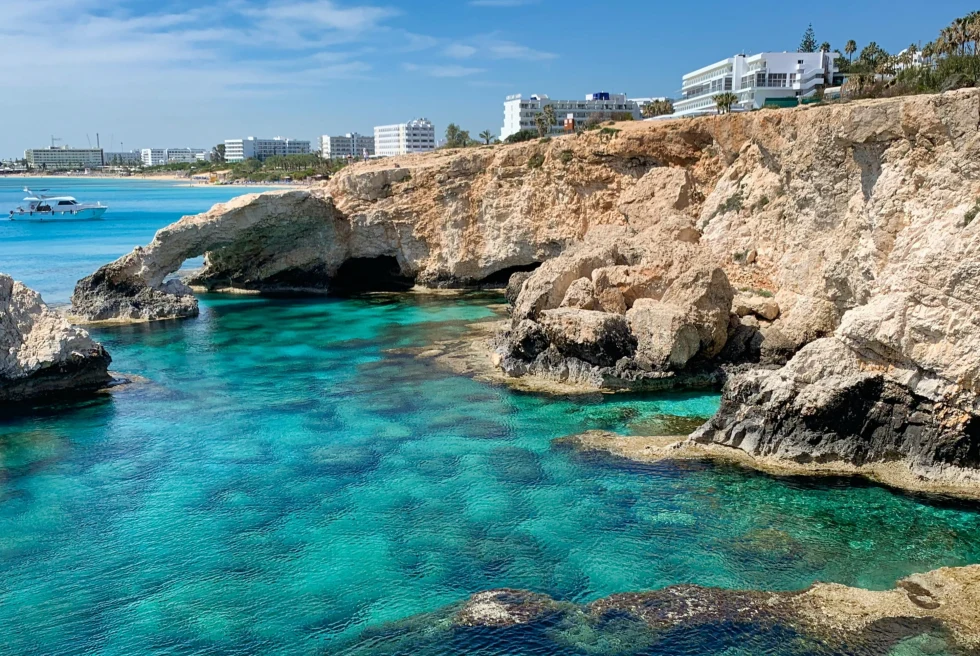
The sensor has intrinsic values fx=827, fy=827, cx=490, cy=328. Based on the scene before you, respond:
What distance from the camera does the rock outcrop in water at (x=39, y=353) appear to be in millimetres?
24656

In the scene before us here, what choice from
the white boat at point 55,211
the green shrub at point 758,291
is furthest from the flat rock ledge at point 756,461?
the white boat at point 55,211

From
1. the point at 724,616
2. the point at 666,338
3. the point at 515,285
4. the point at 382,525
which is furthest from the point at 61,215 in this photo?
the point at 724,616

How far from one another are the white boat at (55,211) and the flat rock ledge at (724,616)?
88862mm

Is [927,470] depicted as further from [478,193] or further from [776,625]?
[478,193]

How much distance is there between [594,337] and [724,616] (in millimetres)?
12976

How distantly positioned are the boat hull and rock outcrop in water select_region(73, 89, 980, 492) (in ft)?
177

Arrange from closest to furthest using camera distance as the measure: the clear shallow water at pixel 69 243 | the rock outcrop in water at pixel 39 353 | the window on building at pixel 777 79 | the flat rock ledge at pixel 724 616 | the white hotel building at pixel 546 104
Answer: the flat rock ledge at pixel 724 616
the rock outcrop in water at pixel 39 353
the clear shallow water at pixel 69 243
the window on building at pixel 777 79
the white hotel building at pixel 546 104

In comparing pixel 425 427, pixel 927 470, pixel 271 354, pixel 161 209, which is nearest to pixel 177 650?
pixel 425 427

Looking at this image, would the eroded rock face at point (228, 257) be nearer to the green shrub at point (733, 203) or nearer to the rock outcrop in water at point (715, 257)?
the rock outcrop in water at point (715, 257)

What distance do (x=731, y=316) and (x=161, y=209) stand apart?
343 feet

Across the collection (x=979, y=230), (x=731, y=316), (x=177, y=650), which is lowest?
(x=177, y=650)

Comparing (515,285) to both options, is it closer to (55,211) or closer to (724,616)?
(724,616)

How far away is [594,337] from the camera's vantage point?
24.8 m

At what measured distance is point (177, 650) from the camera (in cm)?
1199
